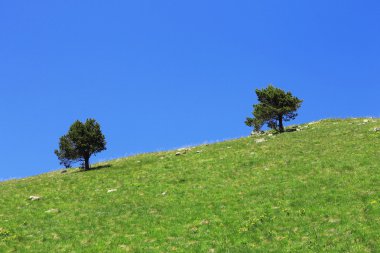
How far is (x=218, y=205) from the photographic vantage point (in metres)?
32.8

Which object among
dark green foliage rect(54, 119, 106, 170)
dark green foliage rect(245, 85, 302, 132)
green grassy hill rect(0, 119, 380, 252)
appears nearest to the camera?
green grassy hill rect(0, 119, 380, 252)

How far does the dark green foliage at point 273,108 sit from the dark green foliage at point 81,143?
82.5 feet

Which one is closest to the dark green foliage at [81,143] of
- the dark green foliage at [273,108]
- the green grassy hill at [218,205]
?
the green grassy hill at [218,205]

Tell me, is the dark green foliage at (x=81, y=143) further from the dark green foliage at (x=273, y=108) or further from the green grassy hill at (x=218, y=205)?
the dark green foliage at (x=273, y=108)

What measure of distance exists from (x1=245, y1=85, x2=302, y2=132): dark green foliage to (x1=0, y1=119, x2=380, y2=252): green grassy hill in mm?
18266

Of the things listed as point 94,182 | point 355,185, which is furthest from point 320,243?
point 94,182

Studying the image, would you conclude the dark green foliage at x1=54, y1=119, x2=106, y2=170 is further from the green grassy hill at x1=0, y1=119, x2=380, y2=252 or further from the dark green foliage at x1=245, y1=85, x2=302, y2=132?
the dark green foliage at x1=245, y1=85, x2=302, y2=132

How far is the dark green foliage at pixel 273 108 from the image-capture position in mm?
69000

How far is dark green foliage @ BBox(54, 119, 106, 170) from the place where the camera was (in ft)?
190

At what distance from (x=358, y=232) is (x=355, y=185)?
8.81 metres

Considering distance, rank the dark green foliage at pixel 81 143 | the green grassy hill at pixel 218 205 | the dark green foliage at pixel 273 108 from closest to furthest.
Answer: the green grassy hill at pixel 218 205, the dark green foliage at pixel 81 143, the dark green foliage at pixel 273 108

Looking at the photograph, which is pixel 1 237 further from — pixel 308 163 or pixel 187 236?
pixel 308 163

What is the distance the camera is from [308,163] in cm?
4156

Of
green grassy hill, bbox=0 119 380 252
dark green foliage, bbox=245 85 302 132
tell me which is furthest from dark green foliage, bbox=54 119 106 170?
dark green foliage, bbox=245 85 302 132
